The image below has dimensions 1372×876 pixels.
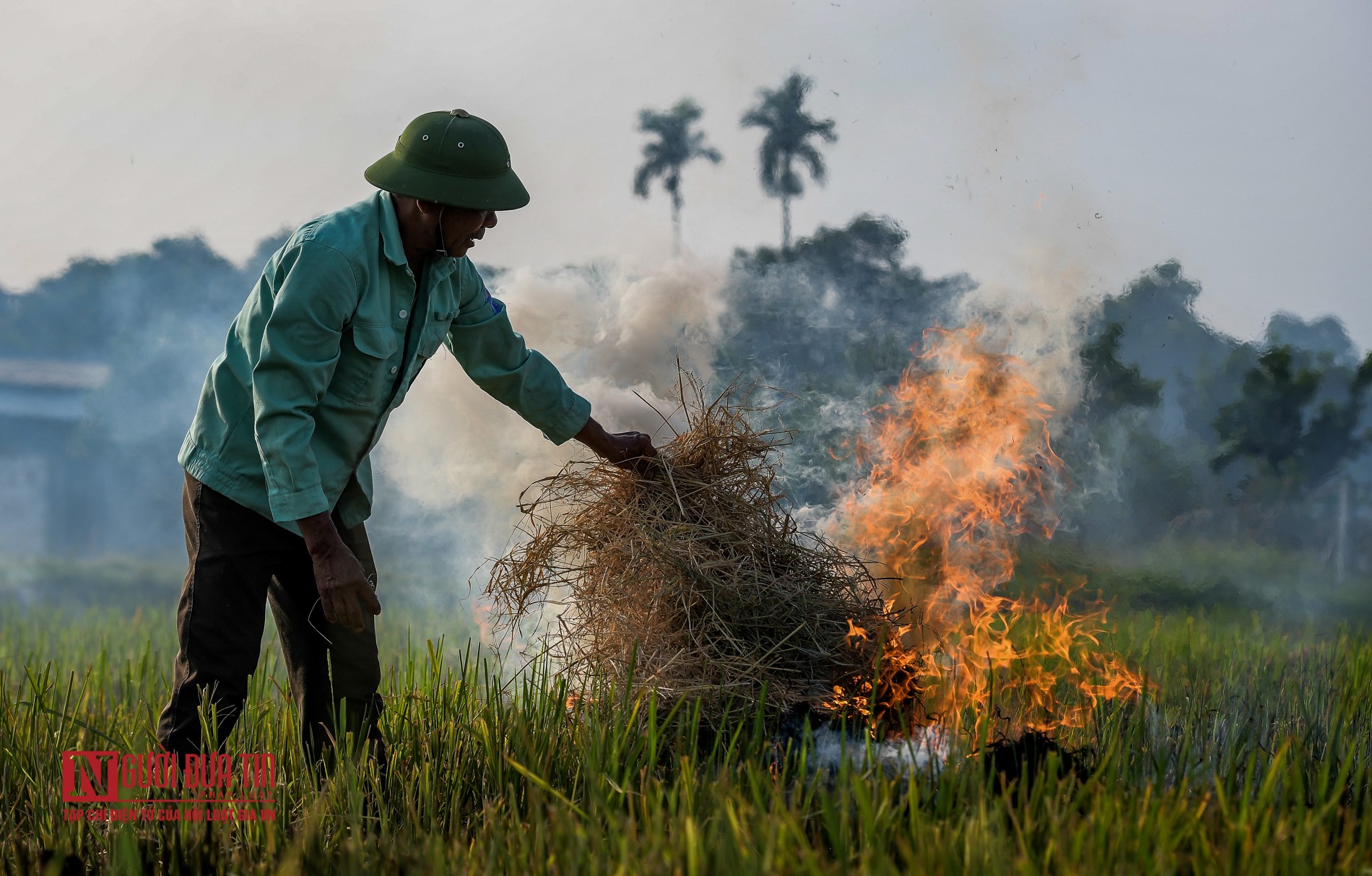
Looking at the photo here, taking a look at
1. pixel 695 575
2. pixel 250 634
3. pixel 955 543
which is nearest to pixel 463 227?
pixel 695 575

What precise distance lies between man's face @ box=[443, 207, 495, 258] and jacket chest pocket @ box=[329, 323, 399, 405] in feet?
1.17

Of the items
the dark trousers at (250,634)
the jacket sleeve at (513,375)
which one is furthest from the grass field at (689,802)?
the jacket sleeve at (513,375)

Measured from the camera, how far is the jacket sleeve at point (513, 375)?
359cm

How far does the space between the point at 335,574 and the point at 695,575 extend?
1.16 m

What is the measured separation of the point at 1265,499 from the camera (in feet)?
32.1

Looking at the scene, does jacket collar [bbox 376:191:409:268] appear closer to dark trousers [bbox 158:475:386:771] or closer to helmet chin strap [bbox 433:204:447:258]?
helmet chin strap [bbox 433:204:447:258]

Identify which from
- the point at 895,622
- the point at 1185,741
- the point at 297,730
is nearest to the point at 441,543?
the point at 297,730

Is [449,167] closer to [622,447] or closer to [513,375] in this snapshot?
[513,375]

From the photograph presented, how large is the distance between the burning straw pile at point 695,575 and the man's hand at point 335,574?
2.50ft

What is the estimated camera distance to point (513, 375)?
362 cm

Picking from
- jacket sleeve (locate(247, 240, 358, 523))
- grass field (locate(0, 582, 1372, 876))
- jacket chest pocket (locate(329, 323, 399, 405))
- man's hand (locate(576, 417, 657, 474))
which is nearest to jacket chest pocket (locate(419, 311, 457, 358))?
jacket chest pocket (locate(329, 323, 399, 405))

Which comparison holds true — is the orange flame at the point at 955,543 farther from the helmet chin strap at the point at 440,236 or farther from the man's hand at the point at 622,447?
the helmet chin strap at the point at 440,236

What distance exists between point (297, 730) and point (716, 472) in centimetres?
181

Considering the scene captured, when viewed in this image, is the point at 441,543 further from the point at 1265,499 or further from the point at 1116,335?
the point at 1265,499
